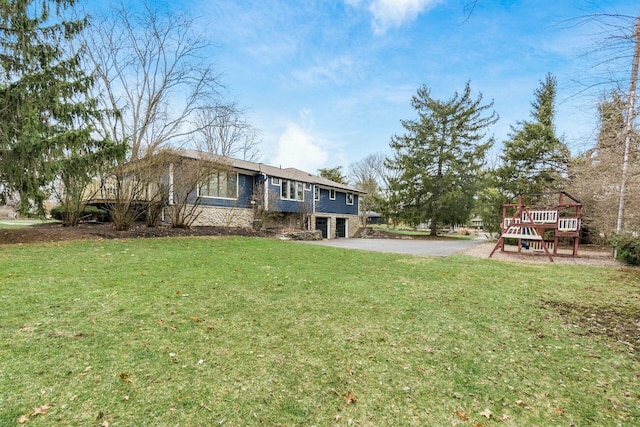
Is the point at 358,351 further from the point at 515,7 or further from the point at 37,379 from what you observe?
the point at 515,7

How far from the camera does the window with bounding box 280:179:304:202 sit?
778 inches

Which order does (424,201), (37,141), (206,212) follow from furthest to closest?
(424,201) < (206,212) < (37,141)

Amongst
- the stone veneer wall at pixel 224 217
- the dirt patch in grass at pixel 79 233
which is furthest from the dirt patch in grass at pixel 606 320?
the stone veneer wall at pixel 224 217

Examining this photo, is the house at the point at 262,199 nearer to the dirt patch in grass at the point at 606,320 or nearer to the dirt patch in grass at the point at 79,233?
the dirt patch in grass at the point at 79,233

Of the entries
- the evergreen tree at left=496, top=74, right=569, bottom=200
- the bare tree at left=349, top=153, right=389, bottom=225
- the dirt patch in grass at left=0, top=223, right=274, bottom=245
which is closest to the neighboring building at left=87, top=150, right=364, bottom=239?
the dirt patch in grass at left=0, top=223, right=274, bottom=245

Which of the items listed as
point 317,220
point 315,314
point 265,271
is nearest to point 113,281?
point 265,271

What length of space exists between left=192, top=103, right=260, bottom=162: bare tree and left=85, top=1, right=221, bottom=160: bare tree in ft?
4.15

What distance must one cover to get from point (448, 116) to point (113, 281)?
25.6 meters

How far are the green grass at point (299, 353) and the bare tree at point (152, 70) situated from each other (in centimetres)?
1351

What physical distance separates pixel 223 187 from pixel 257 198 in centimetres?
203

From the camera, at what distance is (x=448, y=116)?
24.5 meters

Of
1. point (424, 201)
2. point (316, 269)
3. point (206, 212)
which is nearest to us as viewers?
point (316, 269)

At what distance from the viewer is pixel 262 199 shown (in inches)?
693

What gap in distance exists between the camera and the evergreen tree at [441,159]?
23766mm
